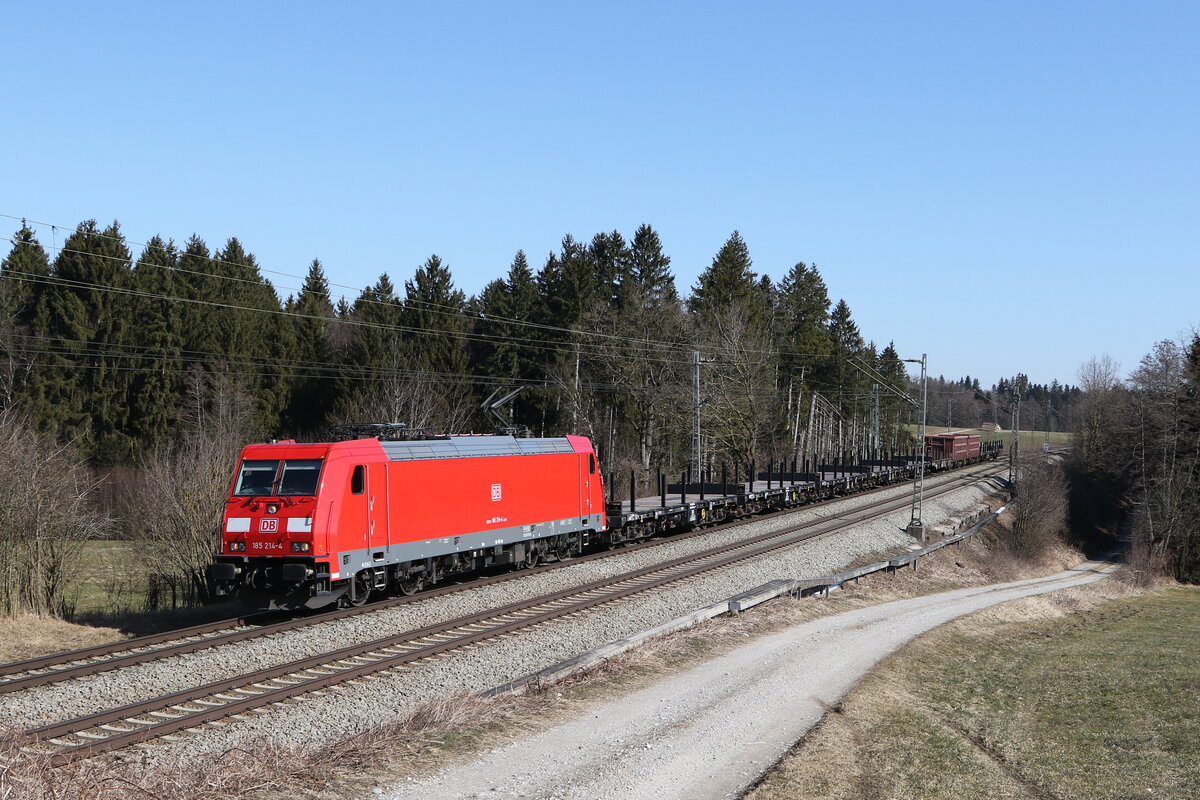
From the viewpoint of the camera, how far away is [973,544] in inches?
1718

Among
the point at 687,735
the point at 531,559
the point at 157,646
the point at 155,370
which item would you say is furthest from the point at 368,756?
the point at 155,370

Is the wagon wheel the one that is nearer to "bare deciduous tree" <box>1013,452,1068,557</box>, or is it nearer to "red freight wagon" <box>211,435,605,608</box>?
"red freight wagon" <box>211,435,605,608</box>

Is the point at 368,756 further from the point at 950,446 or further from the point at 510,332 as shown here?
the point at 950,446

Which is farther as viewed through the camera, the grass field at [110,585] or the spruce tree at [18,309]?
the spruce tree at [18,309]

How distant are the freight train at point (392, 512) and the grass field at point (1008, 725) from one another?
9.55 meters

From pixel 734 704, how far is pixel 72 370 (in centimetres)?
5081

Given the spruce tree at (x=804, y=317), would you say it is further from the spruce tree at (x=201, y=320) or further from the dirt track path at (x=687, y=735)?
the dirt track path at (x=687, y=735)

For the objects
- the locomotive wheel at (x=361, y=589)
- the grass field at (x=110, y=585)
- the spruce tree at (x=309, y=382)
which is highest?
the spruce tree at (x=309, y=382)

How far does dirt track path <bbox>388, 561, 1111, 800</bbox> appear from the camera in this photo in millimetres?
9578

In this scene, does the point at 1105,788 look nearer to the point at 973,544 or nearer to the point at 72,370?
the point at 973,544

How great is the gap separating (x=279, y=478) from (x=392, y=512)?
2405mm

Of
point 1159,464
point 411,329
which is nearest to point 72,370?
point 411,329

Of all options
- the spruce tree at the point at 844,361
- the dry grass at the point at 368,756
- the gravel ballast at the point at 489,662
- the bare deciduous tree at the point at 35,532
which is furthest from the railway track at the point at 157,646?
the spruce tree at the point at 844,361

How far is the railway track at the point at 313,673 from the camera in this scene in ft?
36.3
